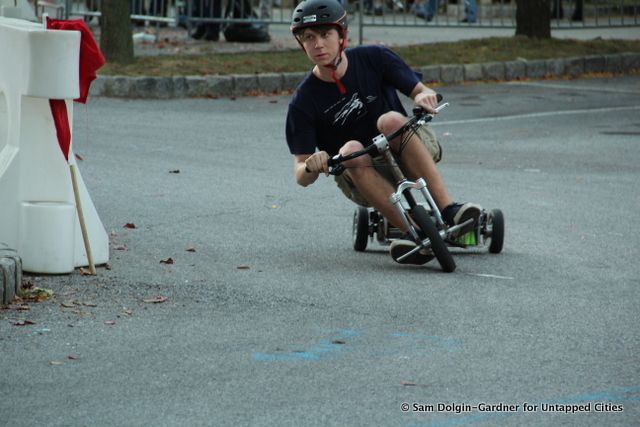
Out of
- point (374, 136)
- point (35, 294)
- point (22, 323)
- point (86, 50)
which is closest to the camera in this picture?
point (22, 323)

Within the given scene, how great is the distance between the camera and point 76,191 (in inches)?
249

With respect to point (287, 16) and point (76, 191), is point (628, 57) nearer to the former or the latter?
point (287, 16)

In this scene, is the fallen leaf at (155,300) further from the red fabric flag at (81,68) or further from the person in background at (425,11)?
the person in background at (425,11)

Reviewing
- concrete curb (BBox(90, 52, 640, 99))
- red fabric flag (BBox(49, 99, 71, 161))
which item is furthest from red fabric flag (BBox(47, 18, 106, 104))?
concrete curb (BBox(90, 52, 640, 99))

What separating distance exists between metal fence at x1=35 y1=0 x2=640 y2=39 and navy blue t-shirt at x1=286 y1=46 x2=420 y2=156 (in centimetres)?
1194

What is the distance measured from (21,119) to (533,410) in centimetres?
312

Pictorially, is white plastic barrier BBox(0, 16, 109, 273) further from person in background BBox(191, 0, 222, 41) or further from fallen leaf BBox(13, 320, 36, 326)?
person in background BBox(191, 0, 222, 41)

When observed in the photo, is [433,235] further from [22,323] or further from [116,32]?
[116,32]

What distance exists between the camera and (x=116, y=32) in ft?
49.7

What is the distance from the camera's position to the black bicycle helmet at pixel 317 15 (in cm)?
671

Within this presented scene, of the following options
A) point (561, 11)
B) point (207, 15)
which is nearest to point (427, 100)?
point (207, 15)

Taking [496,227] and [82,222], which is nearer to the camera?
[82,222]

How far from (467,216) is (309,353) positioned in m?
1.97

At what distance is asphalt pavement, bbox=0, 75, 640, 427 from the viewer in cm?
444
